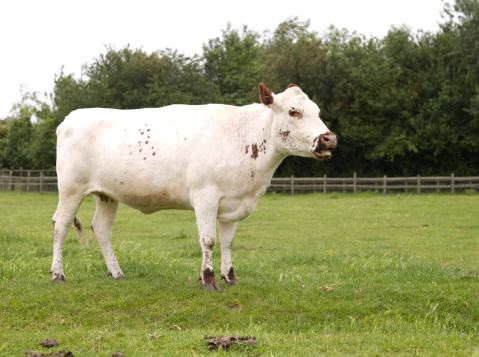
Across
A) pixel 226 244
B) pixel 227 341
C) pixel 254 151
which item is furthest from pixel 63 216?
pixel 227 341

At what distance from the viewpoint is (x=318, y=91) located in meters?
36.5

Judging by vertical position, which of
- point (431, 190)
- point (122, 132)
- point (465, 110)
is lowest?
point (431, 190)

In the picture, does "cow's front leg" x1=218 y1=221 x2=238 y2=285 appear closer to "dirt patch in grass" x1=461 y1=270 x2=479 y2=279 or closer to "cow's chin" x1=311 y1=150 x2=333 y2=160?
"cow's chin" x1=311 y1=150 x2=333 y2=160

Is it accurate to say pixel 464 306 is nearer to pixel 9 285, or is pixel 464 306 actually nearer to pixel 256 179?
pixel 256 179

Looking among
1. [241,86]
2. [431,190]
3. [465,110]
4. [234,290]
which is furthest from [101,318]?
[241,86]

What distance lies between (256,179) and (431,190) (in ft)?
90.1

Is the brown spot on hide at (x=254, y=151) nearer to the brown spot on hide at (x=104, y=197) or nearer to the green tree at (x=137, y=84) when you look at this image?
the brown spot on hide at (x=104, y=197)

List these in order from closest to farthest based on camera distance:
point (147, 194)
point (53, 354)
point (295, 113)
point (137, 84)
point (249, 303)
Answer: point (53, 354) → point (249, 303) → point (295, 113) → point (147, 194) → point (137, 84)

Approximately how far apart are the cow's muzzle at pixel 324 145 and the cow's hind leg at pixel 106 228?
3371mm

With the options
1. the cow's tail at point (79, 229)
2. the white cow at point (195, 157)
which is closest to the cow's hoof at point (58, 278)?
the white cow at point (195, 157)

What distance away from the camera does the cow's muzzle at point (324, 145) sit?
6.44 metres

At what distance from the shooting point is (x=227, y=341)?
4.99m

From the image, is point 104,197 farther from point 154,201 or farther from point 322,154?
point 322,154

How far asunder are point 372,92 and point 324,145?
103ft
